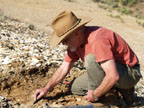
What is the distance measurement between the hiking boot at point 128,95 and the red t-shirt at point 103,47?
1.42 ft

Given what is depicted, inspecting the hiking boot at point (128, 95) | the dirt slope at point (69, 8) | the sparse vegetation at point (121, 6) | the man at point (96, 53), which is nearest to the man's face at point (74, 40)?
the man at point (96, 53)

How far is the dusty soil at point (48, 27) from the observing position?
3.30 m

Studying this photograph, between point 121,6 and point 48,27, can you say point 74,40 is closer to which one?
point 48,27

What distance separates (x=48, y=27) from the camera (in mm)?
10273

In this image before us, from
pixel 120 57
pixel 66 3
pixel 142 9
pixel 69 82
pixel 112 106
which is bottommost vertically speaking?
pixel 112 106

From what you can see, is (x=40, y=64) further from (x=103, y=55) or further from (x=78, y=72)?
(x=103, y=55)

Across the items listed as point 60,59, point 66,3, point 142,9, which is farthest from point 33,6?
point 60,59

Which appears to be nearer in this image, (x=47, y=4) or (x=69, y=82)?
(x=69, y=82)

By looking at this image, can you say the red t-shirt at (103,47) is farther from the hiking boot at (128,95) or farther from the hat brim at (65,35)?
the hiking boot at (128,95)

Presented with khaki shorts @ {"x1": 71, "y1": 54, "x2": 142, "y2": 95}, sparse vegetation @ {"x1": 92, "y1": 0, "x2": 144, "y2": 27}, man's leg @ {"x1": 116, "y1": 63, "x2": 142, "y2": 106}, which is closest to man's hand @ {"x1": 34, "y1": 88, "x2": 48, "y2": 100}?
khaki shorts @ {"x1": 71, "y1": 54, "x2": 142, "y2": 95}

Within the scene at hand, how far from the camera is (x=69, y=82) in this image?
12.0ft

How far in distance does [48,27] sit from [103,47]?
311 inches

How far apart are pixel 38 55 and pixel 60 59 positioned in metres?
0.38

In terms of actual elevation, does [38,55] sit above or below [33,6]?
below
